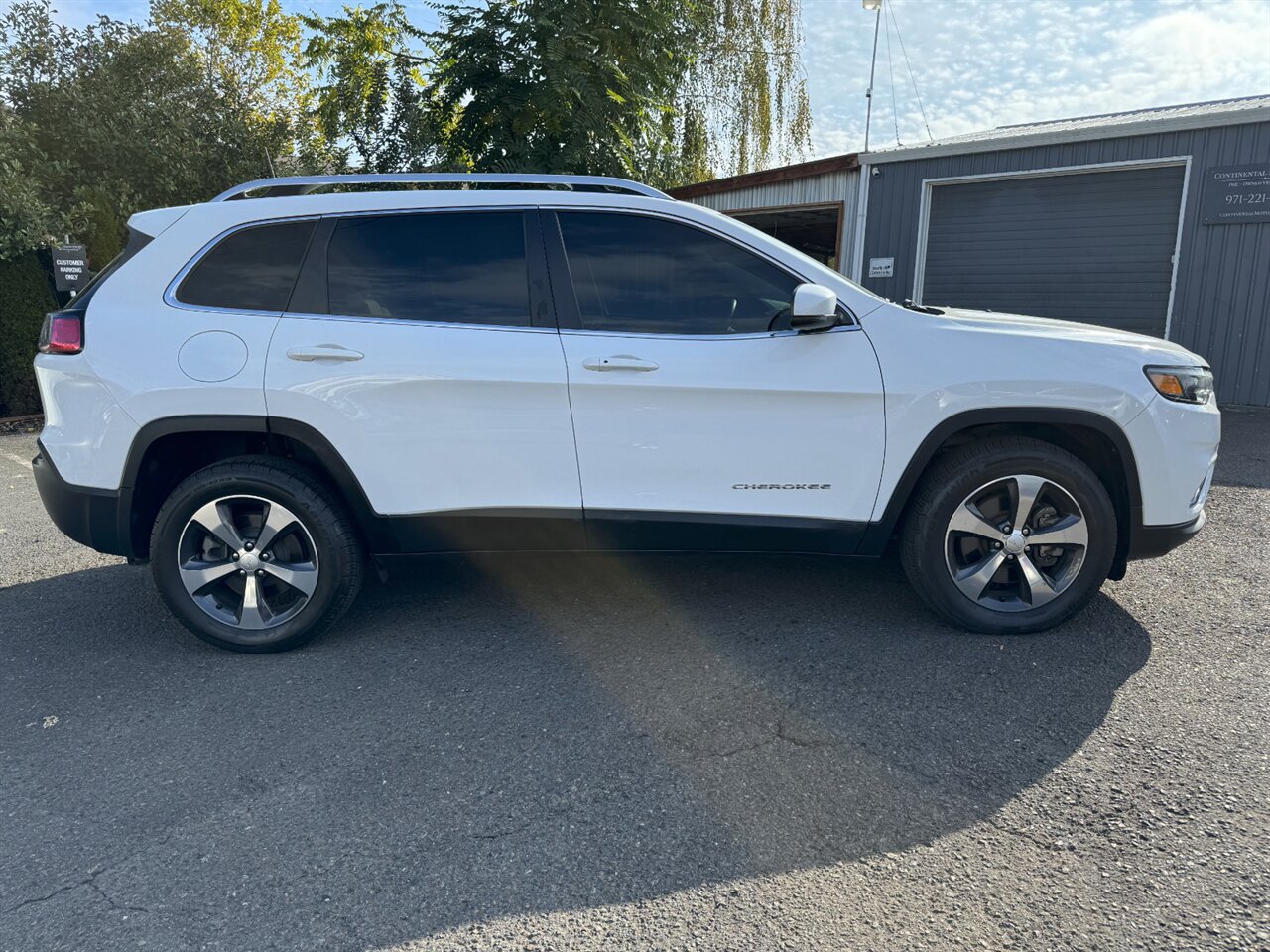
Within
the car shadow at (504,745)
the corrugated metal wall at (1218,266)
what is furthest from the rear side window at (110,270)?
the corrugated metal wall at (1218,266)

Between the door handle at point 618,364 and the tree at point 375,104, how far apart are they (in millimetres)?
11821

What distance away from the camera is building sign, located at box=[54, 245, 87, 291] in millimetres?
9305

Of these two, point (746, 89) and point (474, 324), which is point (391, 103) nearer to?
point (746, 89)

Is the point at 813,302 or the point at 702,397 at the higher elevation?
the point at 813,302

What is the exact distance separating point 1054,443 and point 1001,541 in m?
0.49

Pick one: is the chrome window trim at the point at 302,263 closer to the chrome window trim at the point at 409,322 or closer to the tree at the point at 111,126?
the chrome window trim at the point at 409,322

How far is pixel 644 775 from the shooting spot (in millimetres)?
2594

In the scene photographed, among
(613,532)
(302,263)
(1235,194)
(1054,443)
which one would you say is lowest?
(613,532)

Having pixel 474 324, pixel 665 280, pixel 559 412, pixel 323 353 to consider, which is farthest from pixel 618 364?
pixel 323 353

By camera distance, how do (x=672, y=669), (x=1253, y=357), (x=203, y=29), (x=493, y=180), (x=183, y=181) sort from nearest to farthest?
1. (x=672, y=669)
2. (x=493, y=180)
3. (x=1253, y=357)
4. (x=183, y=181)
5. (x=203, y=29)

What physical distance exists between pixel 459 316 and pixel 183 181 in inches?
490

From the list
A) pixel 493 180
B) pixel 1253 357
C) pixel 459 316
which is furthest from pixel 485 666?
pixel 1253 357

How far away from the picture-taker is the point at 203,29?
1964 centimetres

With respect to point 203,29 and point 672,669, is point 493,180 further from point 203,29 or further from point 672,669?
point 203,29
